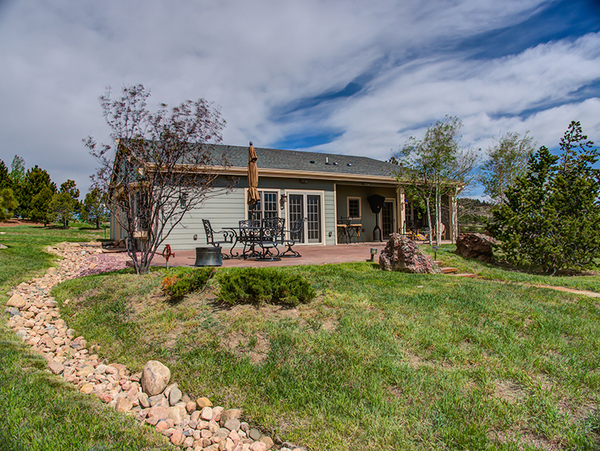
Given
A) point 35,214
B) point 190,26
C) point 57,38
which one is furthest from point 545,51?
point 35,214

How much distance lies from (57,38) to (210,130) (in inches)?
119

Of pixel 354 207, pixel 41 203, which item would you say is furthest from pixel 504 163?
pixel 41 203

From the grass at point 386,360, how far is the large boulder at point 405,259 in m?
1.64

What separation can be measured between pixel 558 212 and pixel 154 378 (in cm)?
927

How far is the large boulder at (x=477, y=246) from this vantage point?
8.74 metres

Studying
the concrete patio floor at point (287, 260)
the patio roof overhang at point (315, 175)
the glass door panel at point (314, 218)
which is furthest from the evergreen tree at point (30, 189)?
the concrete patio floor at point (287, 260)

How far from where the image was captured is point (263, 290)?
146 inches

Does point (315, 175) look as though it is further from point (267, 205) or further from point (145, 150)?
point (145, 150)

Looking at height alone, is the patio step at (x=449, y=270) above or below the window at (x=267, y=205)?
below

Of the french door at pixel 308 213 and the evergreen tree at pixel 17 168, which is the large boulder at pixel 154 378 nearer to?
the french door at pixel 308 213

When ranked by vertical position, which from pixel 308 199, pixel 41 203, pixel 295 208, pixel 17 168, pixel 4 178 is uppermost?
pixel 17 168

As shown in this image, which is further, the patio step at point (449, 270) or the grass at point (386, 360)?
the patio step at point (449, 270)

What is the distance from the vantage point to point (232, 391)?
2.32 meters

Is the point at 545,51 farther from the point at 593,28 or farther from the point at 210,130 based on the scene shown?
the point at 210,130
